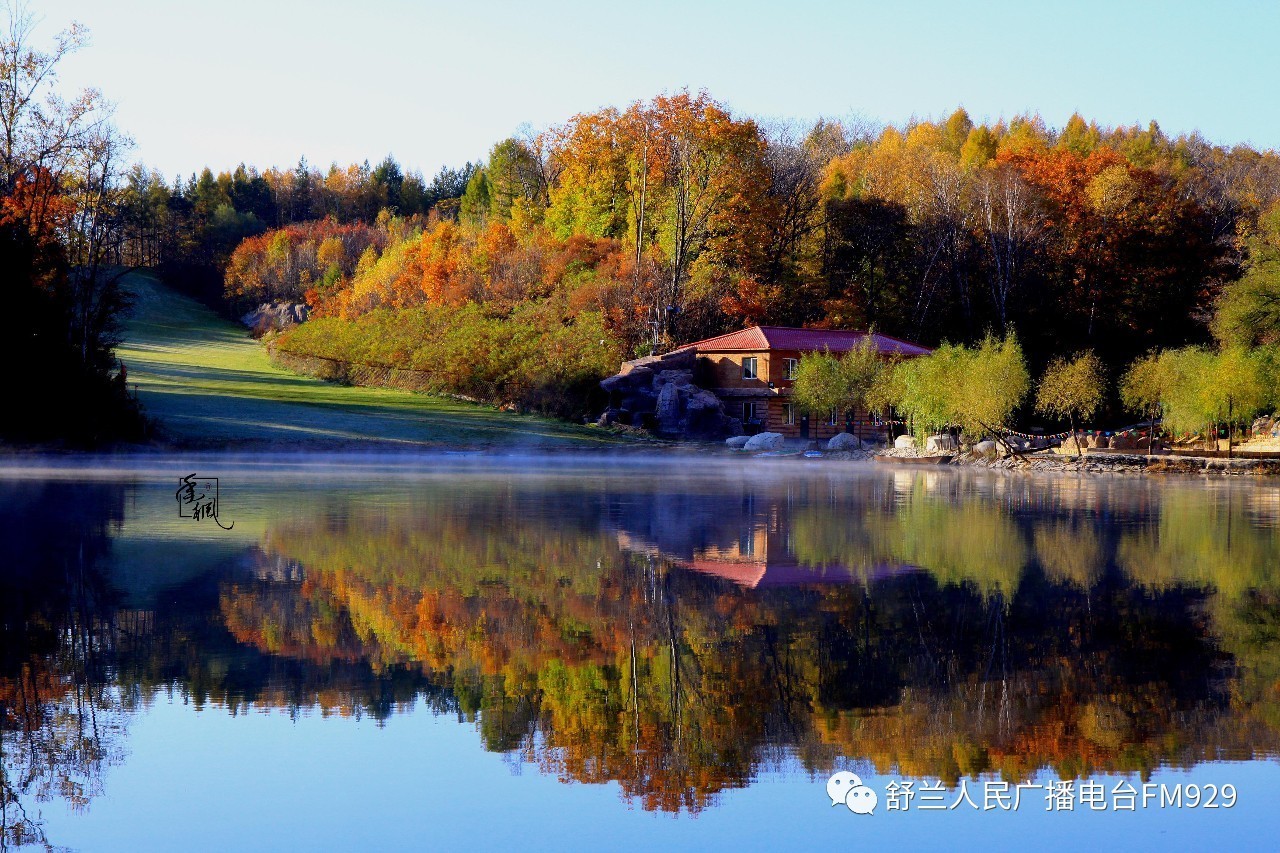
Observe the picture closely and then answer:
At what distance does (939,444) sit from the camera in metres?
52.9

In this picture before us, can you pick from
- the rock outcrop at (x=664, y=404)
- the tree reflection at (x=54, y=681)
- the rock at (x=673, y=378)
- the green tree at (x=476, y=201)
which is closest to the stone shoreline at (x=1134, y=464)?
the rock outcrop at (x=664, y=404)

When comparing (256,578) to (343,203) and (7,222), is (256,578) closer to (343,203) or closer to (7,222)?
(7,222)

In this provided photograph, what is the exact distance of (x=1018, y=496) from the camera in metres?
30.0

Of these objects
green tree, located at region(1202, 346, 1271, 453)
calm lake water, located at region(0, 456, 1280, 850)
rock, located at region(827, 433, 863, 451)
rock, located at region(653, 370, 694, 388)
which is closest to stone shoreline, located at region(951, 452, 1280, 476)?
green tree, located at region(1202, 346, 1271, 453)

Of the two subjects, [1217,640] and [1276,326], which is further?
[1276,326]

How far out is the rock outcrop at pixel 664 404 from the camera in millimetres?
58562

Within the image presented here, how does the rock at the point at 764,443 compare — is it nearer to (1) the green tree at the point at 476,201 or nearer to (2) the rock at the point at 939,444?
(2) the rock at the point at 939,444

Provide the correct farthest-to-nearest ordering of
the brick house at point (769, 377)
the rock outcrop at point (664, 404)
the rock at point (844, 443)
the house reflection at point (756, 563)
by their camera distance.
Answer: the brick house at point (769, 377)
the rock outcrop at point (664, 404)
the rock at point (844, 443)
the house reflection at point (756, 563)

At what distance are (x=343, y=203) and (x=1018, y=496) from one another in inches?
4846

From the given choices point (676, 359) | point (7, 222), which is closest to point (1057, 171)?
point (676, 359)

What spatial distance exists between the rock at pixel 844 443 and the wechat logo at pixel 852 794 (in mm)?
50748

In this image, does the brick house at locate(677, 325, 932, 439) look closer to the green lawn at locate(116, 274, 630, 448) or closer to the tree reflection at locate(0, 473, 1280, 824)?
the green lawn at locate(116, 274, 630, 448)

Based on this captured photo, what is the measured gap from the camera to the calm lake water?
6254 millimetres

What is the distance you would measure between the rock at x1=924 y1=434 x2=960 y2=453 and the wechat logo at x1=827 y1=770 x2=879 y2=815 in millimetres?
47123
